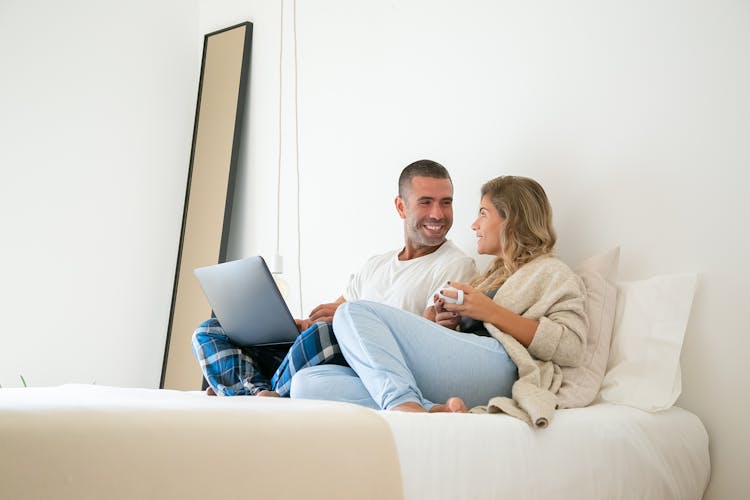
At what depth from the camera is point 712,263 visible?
6.49 ft

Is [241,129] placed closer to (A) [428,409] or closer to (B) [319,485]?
(A) [428,409]

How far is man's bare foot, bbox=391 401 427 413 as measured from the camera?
1575mm

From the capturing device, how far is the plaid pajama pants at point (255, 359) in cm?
193

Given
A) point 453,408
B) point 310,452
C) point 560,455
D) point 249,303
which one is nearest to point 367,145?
point 249,303

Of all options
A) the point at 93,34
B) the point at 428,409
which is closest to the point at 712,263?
the point at 428,409

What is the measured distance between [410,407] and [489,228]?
82 cm

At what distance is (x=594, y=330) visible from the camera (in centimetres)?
204

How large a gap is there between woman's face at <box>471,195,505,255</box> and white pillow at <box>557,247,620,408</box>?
0.25 metres

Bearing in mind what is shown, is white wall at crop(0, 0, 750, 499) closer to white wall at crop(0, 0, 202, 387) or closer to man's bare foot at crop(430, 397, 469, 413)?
white wall at crop(0, 0, 202, 387)

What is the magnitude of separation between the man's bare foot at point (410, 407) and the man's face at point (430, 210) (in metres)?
1.04

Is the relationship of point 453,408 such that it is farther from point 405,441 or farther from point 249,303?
point 249,303

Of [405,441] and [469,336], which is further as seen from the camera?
[469,336]

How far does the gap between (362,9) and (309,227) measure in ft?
3.18

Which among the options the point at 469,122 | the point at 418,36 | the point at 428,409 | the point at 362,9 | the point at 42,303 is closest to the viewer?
the point at 428,409
